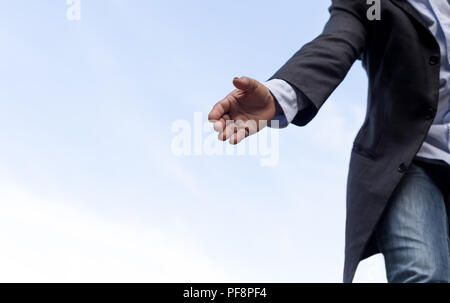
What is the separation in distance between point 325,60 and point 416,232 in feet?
2.51

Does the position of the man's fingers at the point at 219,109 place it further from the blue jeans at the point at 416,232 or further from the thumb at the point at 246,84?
the blue jeans at the point at 416,232

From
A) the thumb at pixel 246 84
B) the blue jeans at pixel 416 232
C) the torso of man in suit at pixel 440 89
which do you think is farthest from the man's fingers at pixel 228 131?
the blue jeans at pixel 416 232

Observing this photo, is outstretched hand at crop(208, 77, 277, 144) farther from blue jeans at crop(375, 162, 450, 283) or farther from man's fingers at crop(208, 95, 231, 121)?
blue jeans at crop(375, 162, 450, 283)

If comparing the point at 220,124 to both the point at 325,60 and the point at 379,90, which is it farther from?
the point at 379,90

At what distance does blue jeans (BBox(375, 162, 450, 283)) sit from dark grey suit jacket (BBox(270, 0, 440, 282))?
0.06 metres

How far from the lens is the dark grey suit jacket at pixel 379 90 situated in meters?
2.62

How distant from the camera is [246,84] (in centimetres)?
220

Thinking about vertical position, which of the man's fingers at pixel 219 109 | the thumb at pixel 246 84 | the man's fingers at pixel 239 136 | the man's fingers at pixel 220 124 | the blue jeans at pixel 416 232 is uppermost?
the thumb at pixel 246 84

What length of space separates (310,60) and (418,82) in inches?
19.2

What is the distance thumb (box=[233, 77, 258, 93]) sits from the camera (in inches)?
85.7

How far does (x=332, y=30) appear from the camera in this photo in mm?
2729

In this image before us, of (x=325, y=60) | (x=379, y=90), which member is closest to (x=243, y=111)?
(x=325, y=60)
